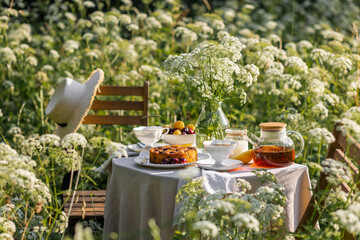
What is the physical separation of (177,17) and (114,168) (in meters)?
3.70

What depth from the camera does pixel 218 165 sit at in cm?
240

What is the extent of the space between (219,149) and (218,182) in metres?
0.18

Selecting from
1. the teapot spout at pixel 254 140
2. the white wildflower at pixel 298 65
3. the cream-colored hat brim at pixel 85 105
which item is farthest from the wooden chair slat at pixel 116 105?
the teapot spout at pixel 254 140

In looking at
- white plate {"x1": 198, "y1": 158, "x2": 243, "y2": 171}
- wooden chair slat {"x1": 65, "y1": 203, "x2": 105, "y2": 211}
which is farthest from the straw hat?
white plate {"x1": 198, "y1": 158, "x2": 243, "y2": 171}

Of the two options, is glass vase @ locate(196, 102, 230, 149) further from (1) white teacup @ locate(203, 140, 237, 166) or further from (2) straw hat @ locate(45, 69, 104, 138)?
(2) straw hat @ locate(45, 69, 104, 138)

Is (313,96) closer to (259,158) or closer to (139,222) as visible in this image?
(259,158)

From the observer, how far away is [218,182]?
88.4 inches

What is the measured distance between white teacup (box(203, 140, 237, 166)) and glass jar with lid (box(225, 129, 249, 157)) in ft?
0.78

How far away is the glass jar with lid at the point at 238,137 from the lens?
2.62m

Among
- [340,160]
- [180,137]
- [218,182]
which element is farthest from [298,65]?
[218,182]

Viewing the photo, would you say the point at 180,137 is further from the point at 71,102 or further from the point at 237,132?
Result: the point at 71,102

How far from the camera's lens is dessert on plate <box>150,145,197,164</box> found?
2.41 m

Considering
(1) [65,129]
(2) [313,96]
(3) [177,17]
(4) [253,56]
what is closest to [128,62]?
(3) [177,17]

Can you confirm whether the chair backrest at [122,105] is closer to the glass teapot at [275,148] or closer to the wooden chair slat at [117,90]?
the wooden chair slat at [117,90]
